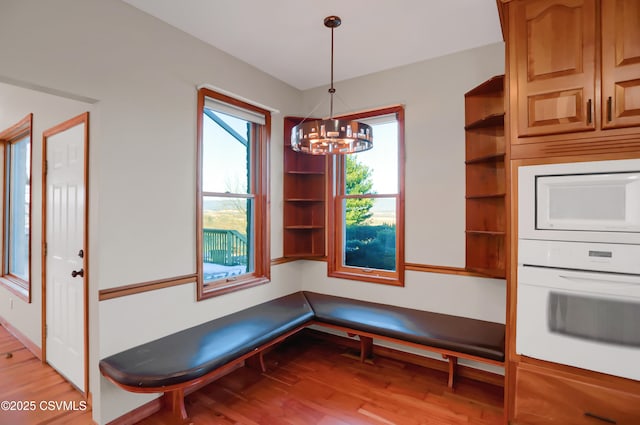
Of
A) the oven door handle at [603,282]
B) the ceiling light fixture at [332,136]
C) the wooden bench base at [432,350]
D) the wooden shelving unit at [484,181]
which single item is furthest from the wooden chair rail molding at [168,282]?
the ceiling light fixture at [332,136]

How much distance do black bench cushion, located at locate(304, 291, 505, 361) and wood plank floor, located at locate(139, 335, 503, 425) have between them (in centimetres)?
44

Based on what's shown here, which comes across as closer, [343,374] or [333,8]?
[333,8]

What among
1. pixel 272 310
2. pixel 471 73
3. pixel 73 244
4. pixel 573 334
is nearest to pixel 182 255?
pixel 73 244

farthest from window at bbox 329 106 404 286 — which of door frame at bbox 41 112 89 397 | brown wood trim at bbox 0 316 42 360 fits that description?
brown wood trim at bbox 0 316 42 360

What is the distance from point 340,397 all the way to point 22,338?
337 cm

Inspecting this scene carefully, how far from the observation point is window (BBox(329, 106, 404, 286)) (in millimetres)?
3160

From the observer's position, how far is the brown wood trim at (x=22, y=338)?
3.02m

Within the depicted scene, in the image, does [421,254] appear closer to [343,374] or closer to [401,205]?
[401,205]

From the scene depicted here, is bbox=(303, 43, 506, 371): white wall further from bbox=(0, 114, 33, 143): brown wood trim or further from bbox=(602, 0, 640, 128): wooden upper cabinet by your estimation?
bbox=(0, 114, 33, 143): brown wood trim

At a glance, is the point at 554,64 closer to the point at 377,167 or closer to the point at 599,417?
the point at 377,167

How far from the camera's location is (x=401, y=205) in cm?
311

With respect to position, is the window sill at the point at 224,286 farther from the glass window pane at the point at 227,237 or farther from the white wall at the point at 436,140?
the white wall at the point at 436,140

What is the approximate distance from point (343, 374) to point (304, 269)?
1.28 meters

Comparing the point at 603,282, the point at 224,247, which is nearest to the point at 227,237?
the point at 224,247
